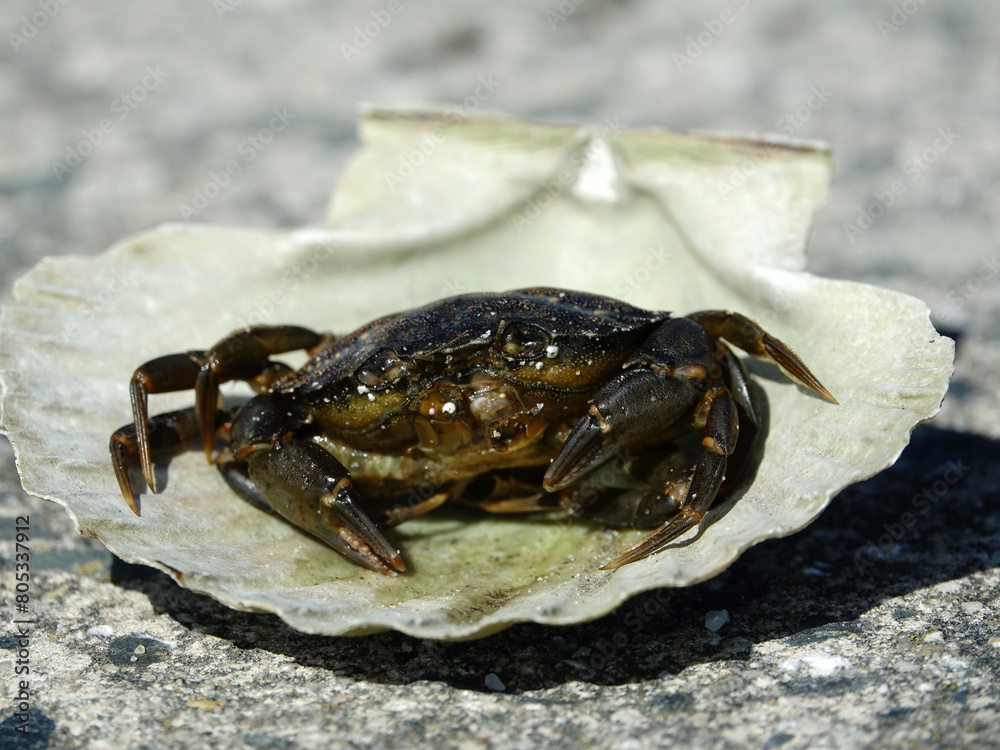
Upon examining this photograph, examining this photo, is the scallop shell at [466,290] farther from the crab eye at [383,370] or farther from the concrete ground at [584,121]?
the crab eye at [383,370]

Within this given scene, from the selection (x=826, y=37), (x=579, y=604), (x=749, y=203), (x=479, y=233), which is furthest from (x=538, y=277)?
(x=826, y=37)

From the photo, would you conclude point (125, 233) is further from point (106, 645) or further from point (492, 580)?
point (492, 580)

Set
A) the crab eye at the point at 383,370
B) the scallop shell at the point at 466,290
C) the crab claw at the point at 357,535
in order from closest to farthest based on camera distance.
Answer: the scallop shell at the point at 466,290 → the crab claw at the point at 357,535 → the crab eye at the point at 383,370

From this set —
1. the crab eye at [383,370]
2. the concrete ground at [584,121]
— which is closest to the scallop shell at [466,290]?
the concrete ground at [584,121]

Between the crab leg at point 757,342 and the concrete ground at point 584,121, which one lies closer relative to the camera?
the concrete ground at point 584,121

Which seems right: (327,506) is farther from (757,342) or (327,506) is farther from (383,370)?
(757,342)
